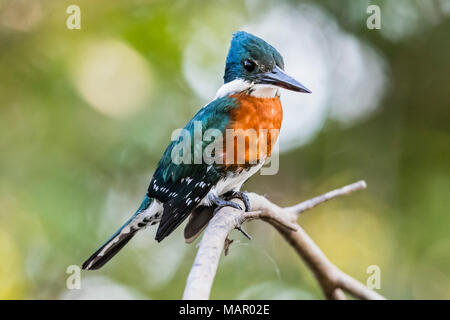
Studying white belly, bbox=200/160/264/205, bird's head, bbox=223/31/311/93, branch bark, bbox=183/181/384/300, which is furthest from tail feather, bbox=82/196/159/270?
bird's head, bbox=223/31/311/93

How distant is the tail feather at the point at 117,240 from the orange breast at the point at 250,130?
0.38 m

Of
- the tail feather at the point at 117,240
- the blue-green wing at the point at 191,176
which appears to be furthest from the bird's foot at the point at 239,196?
the tail feather at the point at 117,240

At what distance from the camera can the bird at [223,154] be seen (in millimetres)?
2018

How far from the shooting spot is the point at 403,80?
3359 millimetres

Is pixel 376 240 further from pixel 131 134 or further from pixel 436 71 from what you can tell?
pixel 131 134

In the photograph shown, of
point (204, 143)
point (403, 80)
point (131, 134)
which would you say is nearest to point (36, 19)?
point (131, 134)

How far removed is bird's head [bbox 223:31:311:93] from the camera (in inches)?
79.0

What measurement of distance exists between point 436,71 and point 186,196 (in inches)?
77.1

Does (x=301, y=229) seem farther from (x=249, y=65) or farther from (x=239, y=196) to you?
(x=249, y=65)

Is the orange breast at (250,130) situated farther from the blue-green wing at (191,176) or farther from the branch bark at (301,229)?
the branch bark at (301,229)

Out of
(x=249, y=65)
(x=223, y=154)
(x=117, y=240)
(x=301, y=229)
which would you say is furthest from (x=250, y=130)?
(x=117, y=240)

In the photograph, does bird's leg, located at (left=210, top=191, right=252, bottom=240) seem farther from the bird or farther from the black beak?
the black beak

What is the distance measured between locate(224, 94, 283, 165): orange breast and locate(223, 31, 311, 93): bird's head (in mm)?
102
